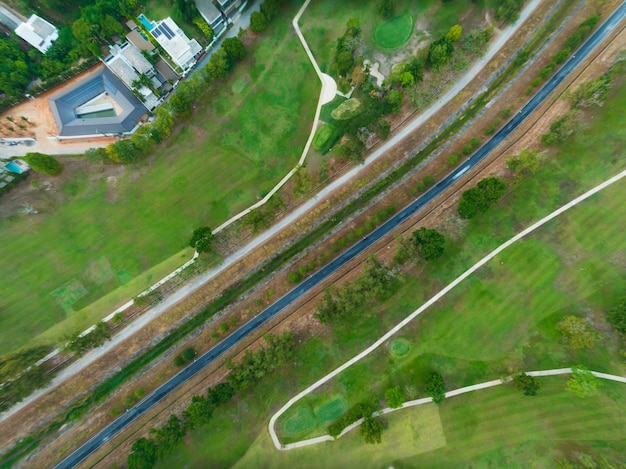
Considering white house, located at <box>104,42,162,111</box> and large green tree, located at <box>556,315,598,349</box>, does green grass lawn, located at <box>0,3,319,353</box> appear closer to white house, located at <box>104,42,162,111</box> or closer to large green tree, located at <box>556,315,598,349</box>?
white house, located at <box>104,42,162,111</box>

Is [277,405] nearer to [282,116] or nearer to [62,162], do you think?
[282,116]

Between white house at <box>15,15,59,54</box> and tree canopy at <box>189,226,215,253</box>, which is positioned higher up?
white house at <box>15,15,59,54</box>

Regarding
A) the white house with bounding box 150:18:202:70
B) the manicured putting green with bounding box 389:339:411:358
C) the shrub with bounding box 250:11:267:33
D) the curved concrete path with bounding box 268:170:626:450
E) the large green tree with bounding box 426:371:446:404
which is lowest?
the large green tree with bounding box 426:371:446:404

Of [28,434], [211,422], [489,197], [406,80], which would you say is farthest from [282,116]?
[28,434]

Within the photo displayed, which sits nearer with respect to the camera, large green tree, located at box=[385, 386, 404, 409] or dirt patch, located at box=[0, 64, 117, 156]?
large green tree, located at box=[385, 386, 404, 409]

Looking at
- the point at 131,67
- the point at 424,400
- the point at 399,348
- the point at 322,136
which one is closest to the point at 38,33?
the point at 131,67

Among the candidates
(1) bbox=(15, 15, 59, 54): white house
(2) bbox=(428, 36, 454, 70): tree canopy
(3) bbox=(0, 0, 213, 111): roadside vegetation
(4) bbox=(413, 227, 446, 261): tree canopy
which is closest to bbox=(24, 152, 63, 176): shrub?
(3) bbox=(0, 0, 213, 111): roadside vegetation
